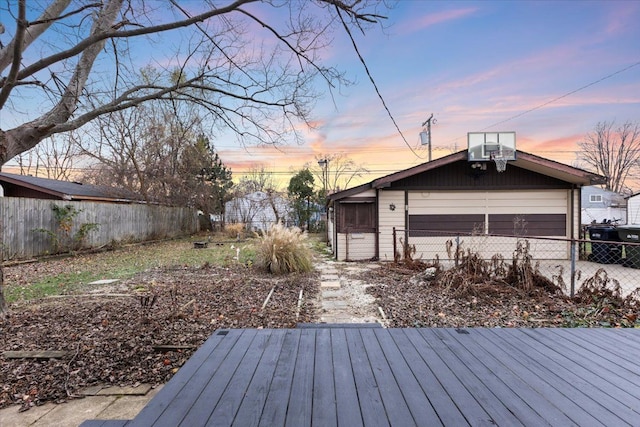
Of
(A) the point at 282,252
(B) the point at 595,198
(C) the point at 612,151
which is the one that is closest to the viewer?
(A) the point at 282,252

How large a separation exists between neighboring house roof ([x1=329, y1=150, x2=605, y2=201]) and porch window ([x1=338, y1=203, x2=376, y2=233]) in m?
0.39

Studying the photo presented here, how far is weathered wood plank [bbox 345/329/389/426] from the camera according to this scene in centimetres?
129

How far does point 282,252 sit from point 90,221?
328 inches

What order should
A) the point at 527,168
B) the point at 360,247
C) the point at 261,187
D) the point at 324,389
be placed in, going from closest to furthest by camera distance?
the point at 324,389 → the point at 527,168 → the point at 360,247 → the point at 261,187

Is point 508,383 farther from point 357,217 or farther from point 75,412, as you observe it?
point 357,217

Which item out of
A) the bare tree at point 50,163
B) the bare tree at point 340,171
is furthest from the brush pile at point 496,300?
the bare tree at point 50,163

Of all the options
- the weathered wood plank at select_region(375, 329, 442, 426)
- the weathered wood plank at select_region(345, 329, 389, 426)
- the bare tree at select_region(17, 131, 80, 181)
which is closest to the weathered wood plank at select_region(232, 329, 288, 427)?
the weathered wood plank at select_region(345, 329, 389, 426)

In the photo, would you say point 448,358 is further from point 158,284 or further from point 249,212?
point 249,212

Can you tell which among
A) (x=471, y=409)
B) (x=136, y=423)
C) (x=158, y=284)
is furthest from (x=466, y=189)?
(x=136, y=423)

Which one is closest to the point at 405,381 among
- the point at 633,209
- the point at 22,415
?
the point at 22,415

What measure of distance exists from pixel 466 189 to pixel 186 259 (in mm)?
8245

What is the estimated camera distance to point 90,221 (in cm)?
1105

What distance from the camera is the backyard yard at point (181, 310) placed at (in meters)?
2.71

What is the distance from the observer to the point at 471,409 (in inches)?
53.2
